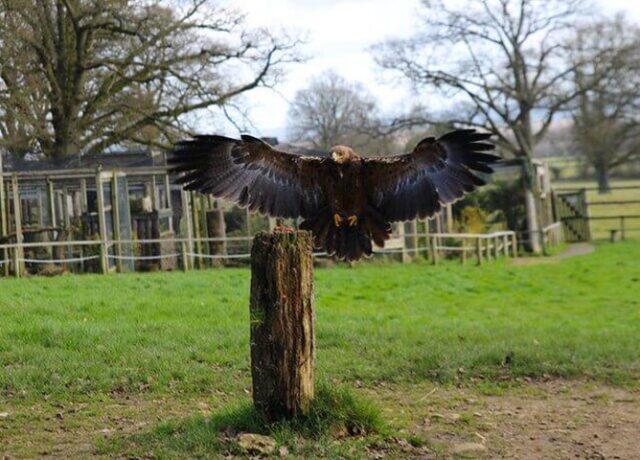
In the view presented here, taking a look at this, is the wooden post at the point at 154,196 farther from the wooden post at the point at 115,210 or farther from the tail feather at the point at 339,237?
the tail feather at the point at 339,237

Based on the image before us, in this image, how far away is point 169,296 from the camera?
1391 centimetres

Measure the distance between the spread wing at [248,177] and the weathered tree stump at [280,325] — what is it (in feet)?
3.19

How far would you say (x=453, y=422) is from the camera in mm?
7395

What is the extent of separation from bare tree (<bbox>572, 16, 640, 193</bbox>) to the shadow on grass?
27448 millimetres

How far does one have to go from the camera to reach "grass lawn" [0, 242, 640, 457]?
7.55 m

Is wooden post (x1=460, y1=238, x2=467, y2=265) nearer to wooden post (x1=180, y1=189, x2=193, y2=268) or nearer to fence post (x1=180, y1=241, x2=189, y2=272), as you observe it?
wooden post (x1=180, y1=189, x2=193, y2=268)

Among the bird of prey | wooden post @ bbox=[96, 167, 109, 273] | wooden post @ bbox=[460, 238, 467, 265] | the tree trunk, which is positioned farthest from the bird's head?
the tree trunk

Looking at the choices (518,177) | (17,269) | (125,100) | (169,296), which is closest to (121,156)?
(125,100)

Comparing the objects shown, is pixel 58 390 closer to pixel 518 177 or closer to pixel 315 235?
pixel 315 235

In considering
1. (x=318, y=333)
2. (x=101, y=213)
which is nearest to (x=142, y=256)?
(x=101, y=213)

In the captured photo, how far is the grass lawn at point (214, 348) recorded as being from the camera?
24.8 feet

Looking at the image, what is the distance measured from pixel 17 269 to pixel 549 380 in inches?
510

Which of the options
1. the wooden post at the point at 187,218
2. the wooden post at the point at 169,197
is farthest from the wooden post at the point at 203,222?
the wooden post at the point at 169,197

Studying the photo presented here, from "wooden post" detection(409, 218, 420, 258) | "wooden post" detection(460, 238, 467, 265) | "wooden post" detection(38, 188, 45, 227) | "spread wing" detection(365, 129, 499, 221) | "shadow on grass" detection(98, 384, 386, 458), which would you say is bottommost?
"shadow on grass" detection(98, 384, 386, 458)
